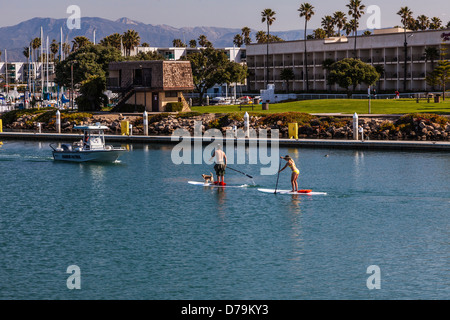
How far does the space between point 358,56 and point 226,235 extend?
109 metres

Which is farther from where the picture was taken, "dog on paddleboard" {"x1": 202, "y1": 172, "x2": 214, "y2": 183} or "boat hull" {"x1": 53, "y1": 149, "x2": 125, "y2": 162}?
"boat hull" {"x1": 53, "y1": 149, "x2": 125, "y2": 162}

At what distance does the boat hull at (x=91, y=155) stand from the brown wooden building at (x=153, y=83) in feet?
113

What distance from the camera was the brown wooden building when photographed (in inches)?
3861

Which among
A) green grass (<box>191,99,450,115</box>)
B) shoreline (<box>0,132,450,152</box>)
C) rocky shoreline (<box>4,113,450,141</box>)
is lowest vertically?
shoreline (<box>0,132,450,152</box>)

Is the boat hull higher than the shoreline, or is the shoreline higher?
the shoreline

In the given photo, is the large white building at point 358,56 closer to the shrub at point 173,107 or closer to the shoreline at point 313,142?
the shrub at point 173,107

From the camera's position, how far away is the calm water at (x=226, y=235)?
2647 centimetres

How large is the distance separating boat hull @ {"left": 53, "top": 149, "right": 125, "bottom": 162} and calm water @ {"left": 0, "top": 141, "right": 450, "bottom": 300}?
5.64 m

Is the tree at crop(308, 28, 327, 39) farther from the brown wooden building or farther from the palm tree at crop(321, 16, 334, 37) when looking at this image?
the brown wooden building

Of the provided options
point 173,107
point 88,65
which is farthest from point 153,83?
point 88,65

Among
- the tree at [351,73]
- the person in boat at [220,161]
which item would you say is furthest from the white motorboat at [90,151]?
the tree at [351,73]

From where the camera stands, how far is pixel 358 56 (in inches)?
5418

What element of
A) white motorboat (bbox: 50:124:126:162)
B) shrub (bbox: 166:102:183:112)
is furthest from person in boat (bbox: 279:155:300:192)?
shrub (bbox: 166:102:183:112)
